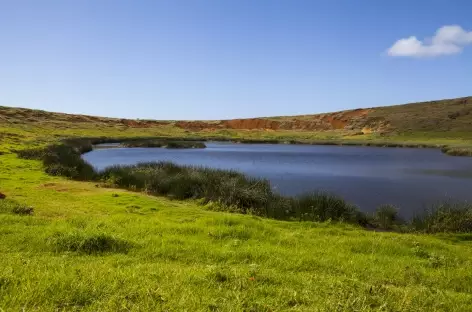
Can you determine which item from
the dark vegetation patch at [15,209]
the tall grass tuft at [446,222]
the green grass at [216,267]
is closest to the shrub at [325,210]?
the tall grass tuft at [446,222]

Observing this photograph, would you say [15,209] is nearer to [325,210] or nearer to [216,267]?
[216,267]

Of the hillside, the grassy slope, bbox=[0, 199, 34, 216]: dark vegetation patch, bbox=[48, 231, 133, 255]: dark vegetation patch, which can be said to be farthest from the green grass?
the hillside

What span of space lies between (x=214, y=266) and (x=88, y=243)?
3.00 metres

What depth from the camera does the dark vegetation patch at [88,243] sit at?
7.89 meters

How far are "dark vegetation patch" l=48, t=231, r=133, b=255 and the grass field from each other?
0.07 ft

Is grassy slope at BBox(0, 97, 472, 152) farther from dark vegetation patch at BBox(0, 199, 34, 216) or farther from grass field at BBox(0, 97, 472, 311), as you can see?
grass field at BBox(0, 97, 472, 311)

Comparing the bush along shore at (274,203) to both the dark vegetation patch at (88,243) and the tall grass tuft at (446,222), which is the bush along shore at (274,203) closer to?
the tall grass tuft at (446,222)

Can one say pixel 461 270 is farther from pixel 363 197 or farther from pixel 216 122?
pixel 216 122

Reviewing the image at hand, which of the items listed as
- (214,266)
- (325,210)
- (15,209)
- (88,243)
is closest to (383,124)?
(325,210)

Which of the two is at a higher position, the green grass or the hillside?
the hillside

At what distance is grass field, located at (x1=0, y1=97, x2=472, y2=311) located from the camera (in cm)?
512

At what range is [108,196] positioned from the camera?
1681cm

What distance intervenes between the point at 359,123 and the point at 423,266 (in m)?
114

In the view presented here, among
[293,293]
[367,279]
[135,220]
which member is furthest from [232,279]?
[135,220]
